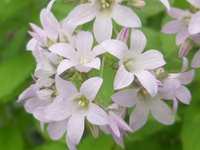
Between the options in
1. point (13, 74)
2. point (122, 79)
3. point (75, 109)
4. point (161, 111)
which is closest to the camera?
point (122, 79)

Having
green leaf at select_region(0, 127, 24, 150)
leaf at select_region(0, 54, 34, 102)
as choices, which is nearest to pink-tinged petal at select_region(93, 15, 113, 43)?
leaf at select_region(0, 54, 34, 102)

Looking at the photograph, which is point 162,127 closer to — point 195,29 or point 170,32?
point 170,32

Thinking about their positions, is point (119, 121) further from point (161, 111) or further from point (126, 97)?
point (161, 111)

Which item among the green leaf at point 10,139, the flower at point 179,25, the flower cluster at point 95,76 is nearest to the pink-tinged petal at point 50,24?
the flower cluster at point 95,76

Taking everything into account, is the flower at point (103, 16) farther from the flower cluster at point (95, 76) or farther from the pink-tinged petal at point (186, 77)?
the pink-tinged petal at point (186, 77)

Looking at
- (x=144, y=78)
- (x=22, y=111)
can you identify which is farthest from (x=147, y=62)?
(x=22, y=111)

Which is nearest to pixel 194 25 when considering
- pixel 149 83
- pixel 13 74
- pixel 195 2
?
pixel 195 2
